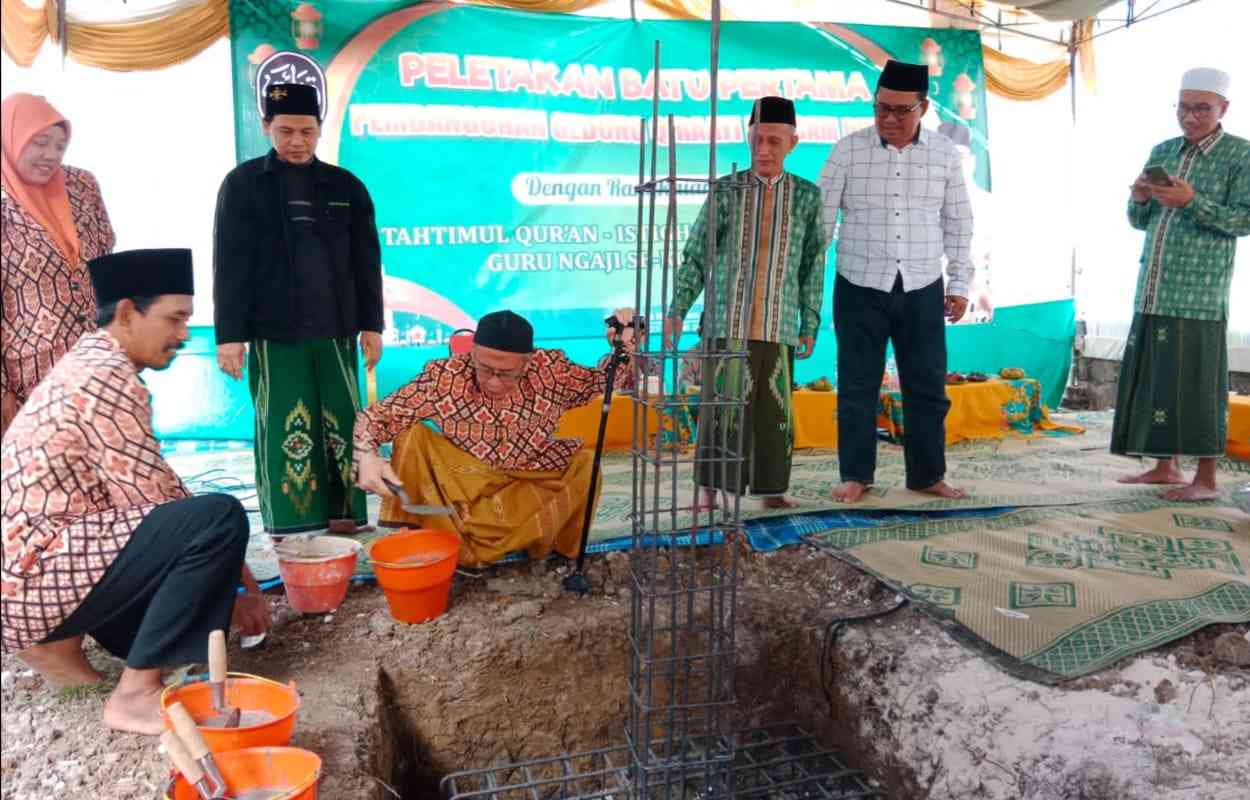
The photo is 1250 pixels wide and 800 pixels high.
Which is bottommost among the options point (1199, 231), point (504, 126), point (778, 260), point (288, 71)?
point (778, 260)

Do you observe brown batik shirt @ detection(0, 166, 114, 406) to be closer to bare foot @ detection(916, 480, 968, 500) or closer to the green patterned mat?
the green patterned mat

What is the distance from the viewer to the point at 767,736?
323 cm

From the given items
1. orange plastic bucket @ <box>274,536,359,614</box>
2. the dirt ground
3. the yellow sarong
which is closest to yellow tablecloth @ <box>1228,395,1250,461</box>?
the dirt ground

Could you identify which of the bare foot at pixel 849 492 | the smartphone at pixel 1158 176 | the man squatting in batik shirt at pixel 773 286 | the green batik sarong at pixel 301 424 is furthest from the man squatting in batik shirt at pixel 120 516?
the smartphone at pixel 1158 176

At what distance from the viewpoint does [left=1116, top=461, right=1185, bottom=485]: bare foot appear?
4616 mm

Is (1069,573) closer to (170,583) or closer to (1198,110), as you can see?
(1198,110)

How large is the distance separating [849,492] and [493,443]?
1.88 meters

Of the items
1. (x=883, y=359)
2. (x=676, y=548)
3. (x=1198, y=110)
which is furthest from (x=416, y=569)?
(x=1198, y=110)

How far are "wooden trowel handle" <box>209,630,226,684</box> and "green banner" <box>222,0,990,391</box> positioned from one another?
435 cm

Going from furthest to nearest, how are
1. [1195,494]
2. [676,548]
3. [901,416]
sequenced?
[901,416] → [1195,494] → [676,548]

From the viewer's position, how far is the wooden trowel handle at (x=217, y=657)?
195 centimetres

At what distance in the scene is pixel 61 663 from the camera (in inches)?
97.0

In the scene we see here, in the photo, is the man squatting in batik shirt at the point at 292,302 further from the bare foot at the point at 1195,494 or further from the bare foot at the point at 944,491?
the bare foot at the point at 1195,494

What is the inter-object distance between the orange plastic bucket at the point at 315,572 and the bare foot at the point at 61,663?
1.99 feet
